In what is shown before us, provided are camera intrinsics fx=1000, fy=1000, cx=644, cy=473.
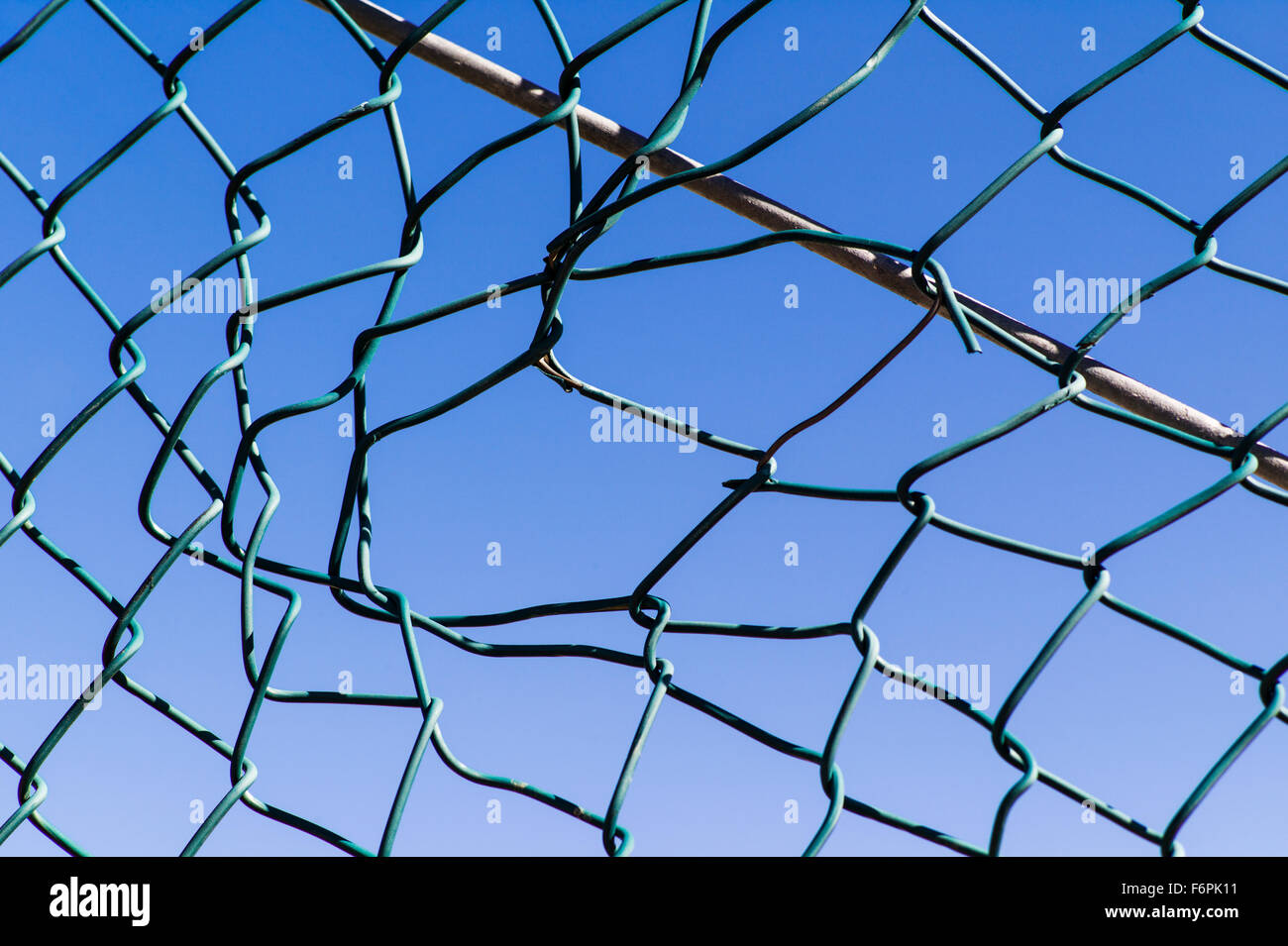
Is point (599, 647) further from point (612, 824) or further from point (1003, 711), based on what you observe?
point (1003, 711)

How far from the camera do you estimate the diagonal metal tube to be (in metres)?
0.71

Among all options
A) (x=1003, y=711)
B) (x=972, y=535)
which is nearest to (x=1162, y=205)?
(x=972, y=535)

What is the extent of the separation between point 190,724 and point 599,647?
309 millimetres

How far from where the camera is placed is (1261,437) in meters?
0.67

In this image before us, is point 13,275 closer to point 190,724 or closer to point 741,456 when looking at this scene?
point 190,724

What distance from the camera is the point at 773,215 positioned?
0.73m

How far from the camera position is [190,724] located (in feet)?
2.43

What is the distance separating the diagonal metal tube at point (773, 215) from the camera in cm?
71
